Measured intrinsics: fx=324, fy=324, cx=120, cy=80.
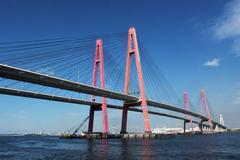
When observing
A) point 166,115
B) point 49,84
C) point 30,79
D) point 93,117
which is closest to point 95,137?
point 93,117

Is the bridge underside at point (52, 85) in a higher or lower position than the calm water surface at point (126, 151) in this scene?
higher

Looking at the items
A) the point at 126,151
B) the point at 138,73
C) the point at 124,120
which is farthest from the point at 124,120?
the point at 126,151

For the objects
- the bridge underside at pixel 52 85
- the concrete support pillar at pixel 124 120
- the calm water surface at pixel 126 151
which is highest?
the bridge underside at pixel 52 85

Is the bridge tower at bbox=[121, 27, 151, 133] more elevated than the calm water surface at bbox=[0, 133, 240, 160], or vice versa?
the bridge tower at bbox=[121, 27, 151, 133]

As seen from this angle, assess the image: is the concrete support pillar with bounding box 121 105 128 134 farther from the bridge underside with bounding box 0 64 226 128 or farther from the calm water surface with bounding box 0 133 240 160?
the calm water surface with bounding box 0 133 240 160

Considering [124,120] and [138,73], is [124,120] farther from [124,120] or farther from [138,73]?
[138,73]

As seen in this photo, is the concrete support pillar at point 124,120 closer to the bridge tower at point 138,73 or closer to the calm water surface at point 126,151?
the bridge tower at point 138,73

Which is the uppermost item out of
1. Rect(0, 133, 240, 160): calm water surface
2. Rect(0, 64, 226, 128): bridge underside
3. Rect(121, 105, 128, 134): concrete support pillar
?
Rect(0, 64, 226, 128): bridge underside

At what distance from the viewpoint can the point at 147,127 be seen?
4953 centimetres

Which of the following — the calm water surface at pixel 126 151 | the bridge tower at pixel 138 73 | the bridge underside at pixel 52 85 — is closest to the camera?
the calm water surface at pixel 126 151

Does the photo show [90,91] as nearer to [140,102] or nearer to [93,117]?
[140,102]

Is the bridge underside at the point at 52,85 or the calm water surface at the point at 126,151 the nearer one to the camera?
the calm water surface at the point at 126,151

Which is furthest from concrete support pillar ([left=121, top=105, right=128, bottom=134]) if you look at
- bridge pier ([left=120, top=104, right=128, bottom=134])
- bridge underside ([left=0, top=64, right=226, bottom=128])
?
bridge underside ([left=0, top=64, right=226, bottom=128])

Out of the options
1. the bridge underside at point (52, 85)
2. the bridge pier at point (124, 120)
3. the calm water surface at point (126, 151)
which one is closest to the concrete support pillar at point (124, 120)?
the bridge pier at point (124, 120)
